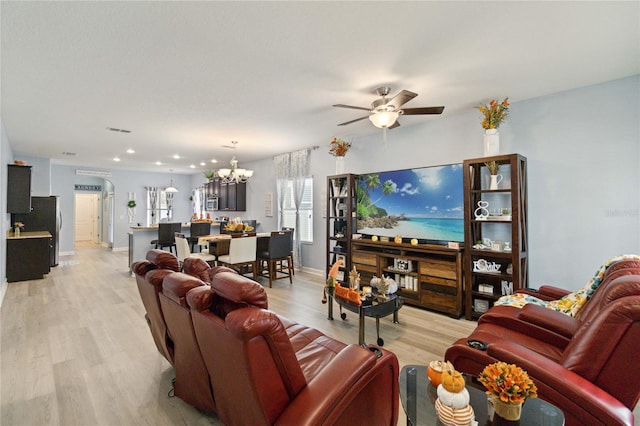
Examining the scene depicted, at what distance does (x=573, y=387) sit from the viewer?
1318 mm

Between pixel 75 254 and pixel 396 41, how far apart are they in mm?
10613

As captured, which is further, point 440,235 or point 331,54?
point 440,235

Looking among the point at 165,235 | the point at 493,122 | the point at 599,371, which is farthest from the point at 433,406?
the point at 165,235

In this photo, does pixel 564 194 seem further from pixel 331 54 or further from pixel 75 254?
pixel 75 254

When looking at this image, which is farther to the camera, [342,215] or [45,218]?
[45,218]

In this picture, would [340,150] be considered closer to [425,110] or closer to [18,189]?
[425,110]

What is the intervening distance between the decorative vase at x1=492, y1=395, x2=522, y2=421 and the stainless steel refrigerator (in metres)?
8.94

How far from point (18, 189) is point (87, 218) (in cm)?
771

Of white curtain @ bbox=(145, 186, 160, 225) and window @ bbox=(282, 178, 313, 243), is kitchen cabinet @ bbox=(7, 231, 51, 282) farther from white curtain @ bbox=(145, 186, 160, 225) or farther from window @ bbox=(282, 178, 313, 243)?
window @ bbox=(282, 178, 313, 243)

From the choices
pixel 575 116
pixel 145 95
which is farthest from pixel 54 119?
pixel 575 116

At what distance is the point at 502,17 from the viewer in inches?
80.6

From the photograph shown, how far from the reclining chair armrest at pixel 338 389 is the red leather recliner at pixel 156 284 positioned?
4.16 feet

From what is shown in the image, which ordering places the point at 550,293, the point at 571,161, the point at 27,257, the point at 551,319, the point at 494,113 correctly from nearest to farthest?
the point at 551,319 → the point at 550,293 → the point at 571,161 → the point at 494,113 → the point at 27,257

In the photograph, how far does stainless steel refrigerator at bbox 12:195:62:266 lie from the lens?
667 cm
